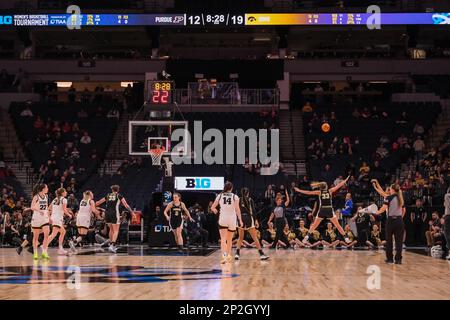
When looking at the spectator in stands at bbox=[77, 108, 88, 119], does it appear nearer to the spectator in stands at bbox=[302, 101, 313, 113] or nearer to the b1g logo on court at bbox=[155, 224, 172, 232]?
the spectator in stands at bbox=[302, 101, 313, 113]

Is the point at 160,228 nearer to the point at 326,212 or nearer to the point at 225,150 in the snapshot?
the point at 326,212

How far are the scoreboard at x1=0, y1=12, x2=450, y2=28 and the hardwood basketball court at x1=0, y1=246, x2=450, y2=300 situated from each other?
877 inches

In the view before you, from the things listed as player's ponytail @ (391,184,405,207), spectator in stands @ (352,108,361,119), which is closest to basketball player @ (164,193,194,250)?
player's ponytail @ (391,184,405,207)

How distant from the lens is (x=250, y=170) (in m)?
32.2

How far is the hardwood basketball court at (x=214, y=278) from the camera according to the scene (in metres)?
11.0

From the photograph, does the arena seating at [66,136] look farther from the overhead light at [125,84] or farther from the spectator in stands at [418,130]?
the spectator in stands at [418,130]

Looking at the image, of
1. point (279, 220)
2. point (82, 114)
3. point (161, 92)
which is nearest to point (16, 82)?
point (82, 114)

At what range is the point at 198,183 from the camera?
28188 mm

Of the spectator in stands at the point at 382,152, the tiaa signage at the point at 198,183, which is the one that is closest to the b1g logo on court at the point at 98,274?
the tiaa signage at the point at 198,183

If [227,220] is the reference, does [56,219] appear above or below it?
below

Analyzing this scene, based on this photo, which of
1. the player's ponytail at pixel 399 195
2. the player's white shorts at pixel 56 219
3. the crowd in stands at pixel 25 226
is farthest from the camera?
the crowd in stands at pixel 25 226

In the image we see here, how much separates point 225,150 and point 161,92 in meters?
5.97

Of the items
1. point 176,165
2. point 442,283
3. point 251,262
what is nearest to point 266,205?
point 176,165

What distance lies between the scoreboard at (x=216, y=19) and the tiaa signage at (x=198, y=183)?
14202 millimetres
